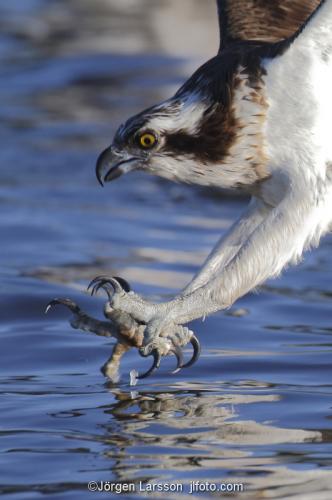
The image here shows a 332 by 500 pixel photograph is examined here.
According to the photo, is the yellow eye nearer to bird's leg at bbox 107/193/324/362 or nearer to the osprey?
the osprey

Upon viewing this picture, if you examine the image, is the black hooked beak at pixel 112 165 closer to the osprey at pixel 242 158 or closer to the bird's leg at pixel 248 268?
the osprey at pixel 242 158

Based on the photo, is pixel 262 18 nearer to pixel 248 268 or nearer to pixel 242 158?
pixel 242 158

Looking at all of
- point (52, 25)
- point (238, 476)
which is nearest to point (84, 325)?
point (238, 476)

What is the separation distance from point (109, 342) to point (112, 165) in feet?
5.24

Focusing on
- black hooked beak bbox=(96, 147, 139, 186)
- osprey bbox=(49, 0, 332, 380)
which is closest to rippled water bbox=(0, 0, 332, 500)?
osprey bbox=(49, 0, 332, 380)

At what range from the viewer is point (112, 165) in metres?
7.97

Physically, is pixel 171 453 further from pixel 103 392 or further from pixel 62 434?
pixel 103 392

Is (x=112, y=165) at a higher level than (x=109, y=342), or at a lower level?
higher

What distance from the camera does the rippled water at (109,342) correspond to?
6781 mm

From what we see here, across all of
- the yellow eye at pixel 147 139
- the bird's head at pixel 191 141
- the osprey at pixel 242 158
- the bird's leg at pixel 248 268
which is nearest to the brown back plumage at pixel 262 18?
the osprey at pixel 242 158

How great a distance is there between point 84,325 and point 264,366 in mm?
1260

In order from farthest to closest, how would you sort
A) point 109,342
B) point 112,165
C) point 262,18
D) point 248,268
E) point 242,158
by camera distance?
1. point 109,342
2. point 262,18
3. point 112,165
4. point 242,158
5. point 248,268

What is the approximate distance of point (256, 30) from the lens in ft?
28.6

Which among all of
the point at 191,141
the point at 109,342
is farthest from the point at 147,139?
the point at 109,342
